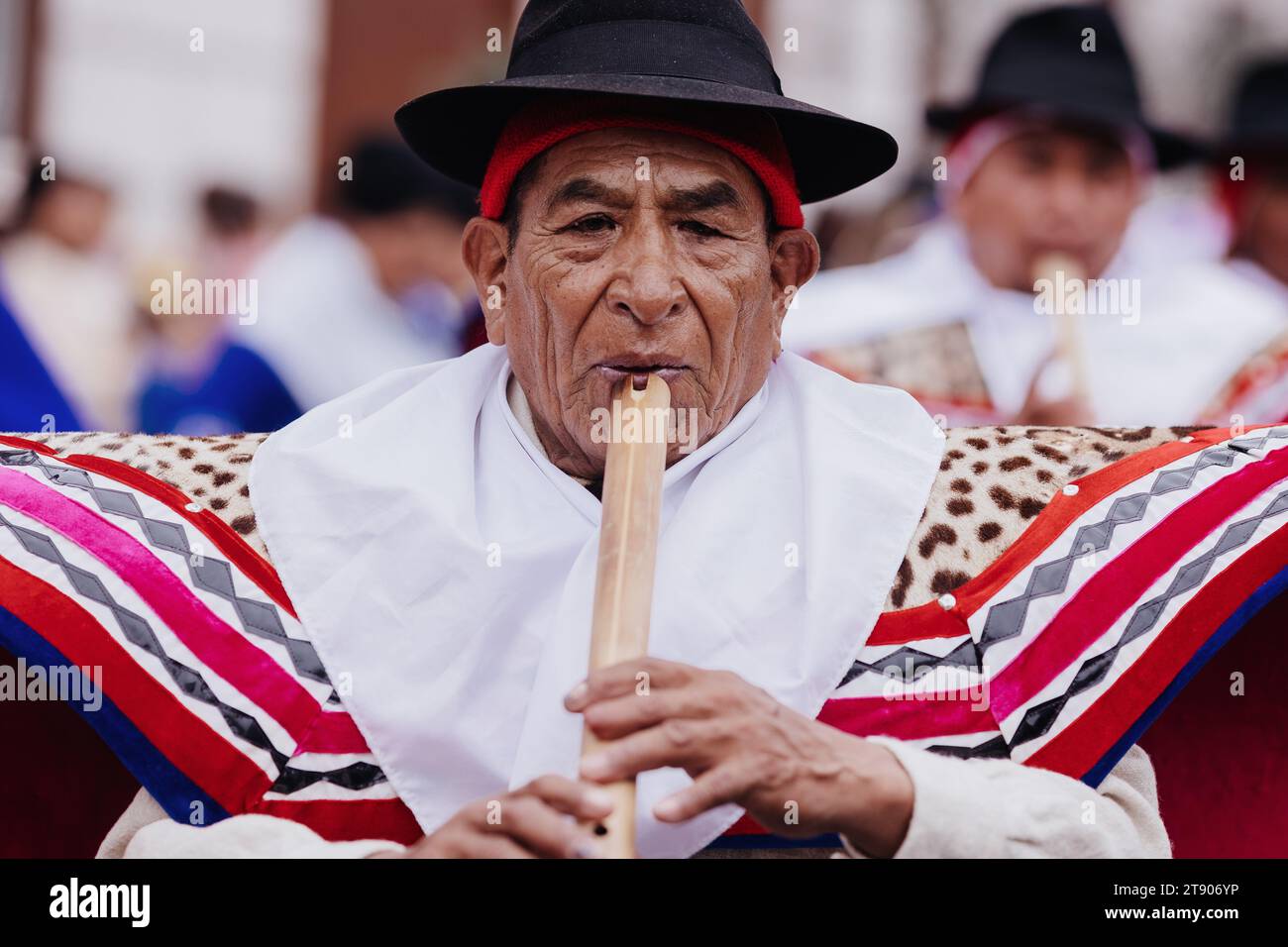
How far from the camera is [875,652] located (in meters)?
3.01

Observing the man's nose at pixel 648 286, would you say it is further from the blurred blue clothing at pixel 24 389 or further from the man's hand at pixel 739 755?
the blurred blue clothing at pixel 24 389

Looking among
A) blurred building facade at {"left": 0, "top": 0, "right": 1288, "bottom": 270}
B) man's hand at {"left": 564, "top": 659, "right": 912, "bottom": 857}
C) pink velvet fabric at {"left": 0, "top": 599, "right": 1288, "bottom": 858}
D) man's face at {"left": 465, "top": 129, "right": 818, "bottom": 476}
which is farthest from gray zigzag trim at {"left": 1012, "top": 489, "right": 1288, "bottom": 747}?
blurred building facade at {"left": 0, "top": 0, "right": 1288, "bottom": 270}

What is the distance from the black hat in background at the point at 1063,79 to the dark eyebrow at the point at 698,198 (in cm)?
429

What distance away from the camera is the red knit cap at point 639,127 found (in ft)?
10.3

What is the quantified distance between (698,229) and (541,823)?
4.19 feet

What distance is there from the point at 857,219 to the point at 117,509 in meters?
6.06

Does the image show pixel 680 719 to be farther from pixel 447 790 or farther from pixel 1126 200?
pixel 1126 200

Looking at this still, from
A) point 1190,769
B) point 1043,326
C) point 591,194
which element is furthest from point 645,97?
point 1043,326

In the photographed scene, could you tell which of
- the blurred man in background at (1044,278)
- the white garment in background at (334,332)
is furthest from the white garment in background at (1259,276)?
the white garment in background at (334,332)

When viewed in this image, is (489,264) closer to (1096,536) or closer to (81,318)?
(1096,536)

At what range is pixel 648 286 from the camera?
3.05 m
